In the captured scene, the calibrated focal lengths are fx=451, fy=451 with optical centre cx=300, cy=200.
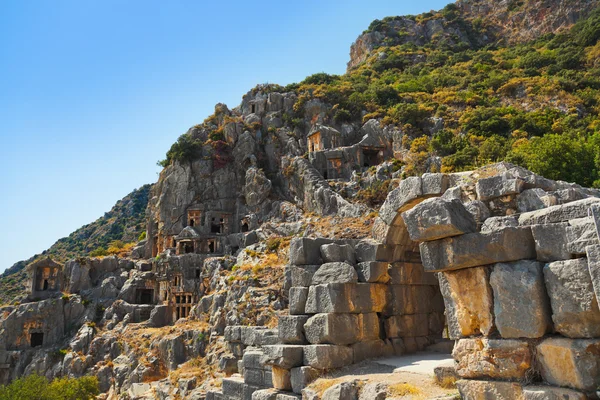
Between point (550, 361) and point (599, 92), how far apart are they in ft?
156

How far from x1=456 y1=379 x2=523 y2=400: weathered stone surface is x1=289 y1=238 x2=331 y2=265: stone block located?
434cm

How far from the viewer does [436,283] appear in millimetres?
10336

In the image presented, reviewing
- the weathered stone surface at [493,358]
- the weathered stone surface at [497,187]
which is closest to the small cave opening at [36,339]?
the weathered stone surface at [493,358]

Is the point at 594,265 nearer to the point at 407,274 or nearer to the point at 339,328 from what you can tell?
the point at 339,328

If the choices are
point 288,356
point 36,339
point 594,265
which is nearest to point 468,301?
point 594,265

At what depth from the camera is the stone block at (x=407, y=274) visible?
9.49 m

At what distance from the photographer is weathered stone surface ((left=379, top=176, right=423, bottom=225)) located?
27.7 ft

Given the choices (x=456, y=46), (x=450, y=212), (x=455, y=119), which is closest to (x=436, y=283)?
(x=450, y=212)

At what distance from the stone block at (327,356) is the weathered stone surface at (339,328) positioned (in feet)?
0.48

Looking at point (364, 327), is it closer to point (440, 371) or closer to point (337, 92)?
point (440, 371)

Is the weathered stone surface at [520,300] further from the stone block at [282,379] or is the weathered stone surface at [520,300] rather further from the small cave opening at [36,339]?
the small cave opening at [36,339]

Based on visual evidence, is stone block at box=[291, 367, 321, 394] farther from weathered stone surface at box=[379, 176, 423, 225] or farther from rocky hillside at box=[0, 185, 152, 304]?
rocky hillside at box=[0, 185, 152, 304]

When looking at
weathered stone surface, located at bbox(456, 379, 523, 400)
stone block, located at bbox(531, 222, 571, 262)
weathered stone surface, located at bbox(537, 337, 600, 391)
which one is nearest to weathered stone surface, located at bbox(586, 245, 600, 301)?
stone block, located at bbox(531, 222, 571, 262)

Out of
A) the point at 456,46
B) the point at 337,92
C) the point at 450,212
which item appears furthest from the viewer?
the point at 456,46
